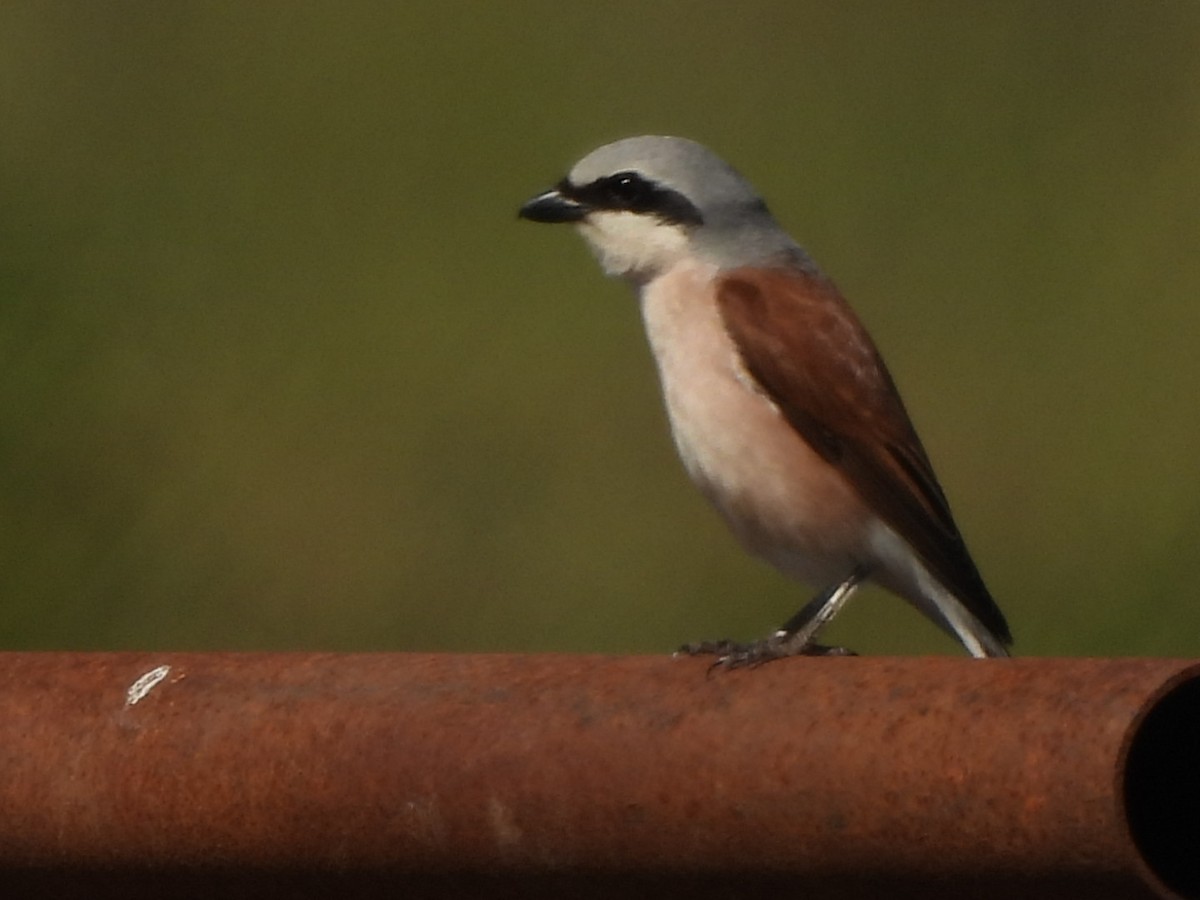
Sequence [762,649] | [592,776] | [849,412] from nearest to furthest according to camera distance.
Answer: [592,776], [762,649], [849,412]

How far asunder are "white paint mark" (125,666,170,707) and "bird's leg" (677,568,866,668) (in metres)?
1.14

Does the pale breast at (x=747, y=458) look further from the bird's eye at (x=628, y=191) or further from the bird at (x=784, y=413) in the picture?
the bird's eye at (x=628, y=191)

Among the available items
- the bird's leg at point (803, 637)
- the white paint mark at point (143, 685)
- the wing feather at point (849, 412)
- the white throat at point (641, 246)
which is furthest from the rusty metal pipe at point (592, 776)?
the white throat at point (641, 246)

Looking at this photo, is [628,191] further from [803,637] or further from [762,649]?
[762,649]

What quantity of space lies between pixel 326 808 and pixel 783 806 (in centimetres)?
45

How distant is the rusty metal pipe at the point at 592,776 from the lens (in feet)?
6.39

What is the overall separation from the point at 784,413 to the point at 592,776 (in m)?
2.11

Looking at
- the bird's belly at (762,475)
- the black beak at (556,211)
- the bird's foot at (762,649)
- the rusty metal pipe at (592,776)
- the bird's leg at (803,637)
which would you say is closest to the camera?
the rusty metal pipe at (592,776)

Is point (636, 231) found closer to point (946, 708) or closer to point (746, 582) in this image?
point (746, 582)

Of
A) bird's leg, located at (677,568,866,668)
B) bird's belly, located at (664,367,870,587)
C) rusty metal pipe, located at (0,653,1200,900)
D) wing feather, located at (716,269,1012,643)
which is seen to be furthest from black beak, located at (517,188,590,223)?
rusty metal pipe, located at (0,653,1200,900)

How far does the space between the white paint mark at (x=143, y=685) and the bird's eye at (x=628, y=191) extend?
7.06ft

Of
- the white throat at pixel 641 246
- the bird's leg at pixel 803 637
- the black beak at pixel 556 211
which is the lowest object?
the bird's leg at pixel 803 637

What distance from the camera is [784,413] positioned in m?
4.27

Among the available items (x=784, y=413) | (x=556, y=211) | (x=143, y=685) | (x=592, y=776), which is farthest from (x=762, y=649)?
(x=592, y=776)
